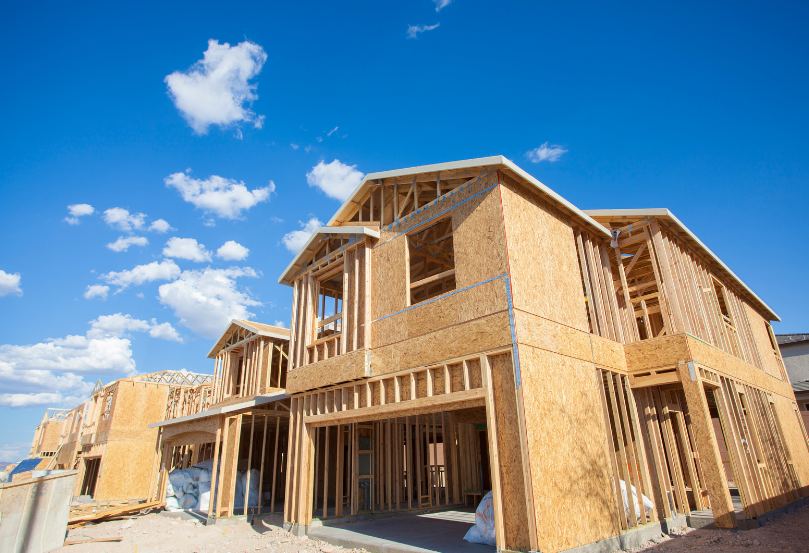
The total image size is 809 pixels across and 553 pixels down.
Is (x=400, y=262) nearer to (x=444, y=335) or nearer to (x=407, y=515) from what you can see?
(x=444, y=335)

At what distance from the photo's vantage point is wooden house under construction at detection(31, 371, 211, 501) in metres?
23.0

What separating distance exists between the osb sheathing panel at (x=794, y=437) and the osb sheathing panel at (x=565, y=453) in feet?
32.4

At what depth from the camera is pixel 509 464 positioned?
25.9ft

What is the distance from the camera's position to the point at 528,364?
326 inches

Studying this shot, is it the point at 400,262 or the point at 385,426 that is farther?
the point at 385,426

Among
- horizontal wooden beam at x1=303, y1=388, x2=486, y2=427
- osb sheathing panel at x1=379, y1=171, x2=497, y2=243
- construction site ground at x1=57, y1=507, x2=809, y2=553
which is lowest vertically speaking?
construction site ground at x1=57, y1=507, x2=809, y2=553

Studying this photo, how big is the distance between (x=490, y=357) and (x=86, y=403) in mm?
29739

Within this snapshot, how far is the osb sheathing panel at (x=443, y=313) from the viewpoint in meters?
9.02

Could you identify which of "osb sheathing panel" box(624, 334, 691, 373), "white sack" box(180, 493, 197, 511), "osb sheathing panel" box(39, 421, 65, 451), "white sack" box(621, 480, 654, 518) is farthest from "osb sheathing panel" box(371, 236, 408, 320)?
"osb sheathing panel" box(39, 421, 65, 451)

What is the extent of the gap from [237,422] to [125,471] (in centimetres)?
1315

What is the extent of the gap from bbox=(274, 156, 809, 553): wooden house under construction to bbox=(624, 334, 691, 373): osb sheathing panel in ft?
0.10

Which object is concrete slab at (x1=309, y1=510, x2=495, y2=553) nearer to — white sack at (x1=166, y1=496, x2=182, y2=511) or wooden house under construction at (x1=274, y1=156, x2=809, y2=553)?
wooden house under construction at (x1=274, y1=156, x2=809, y2=553)

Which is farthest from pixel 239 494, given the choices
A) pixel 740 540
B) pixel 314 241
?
pixel 740 540

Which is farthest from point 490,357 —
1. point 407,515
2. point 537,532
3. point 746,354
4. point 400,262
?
point 746,354
